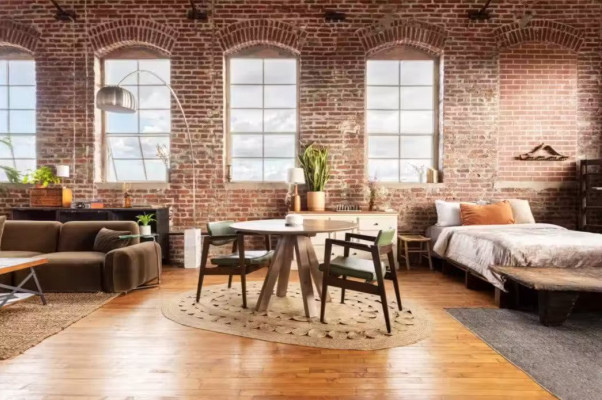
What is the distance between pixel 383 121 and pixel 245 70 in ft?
8.05

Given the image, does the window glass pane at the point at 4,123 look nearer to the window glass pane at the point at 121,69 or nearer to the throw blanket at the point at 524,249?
the window glass pane at the point at 121,69

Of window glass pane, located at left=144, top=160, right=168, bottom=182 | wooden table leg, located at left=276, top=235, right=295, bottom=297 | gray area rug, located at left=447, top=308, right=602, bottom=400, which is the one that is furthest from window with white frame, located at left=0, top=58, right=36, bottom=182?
gray area rug, located at left=447, top=308, right=602, bottom=400

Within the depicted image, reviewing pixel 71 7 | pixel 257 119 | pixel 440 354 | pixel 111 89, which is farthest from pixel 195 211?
pixel 440 354

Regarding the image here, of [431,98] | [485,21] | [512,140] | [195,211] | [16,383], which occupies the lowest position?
[16,383]

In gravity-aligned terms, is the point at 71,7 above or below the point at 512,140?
above

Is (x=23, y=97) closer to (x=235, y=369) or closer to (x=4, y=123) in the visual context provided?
(x=4, y=123)

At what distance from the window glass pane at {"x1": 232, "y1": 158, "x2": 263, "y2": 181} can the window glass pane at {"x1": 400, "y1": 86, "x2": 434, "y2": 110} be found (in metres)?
2.62

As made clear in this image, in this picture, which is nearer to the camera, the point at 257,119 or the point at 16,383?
the point at 16,383

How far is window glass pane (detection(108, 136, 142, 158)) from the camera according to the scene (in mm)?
6977

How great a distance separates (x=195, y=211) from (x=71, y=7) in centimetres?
386

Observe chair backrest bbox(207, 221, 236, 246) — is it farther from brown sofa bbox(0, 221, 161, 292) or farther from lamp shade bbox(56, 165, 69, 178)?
lamp shade bbox(56, 165, 69, 178)

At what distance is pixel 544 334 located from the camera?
3408mm

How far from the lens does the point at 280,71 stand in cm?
697

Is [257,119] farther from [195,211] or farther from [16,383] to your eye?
[16,383]
